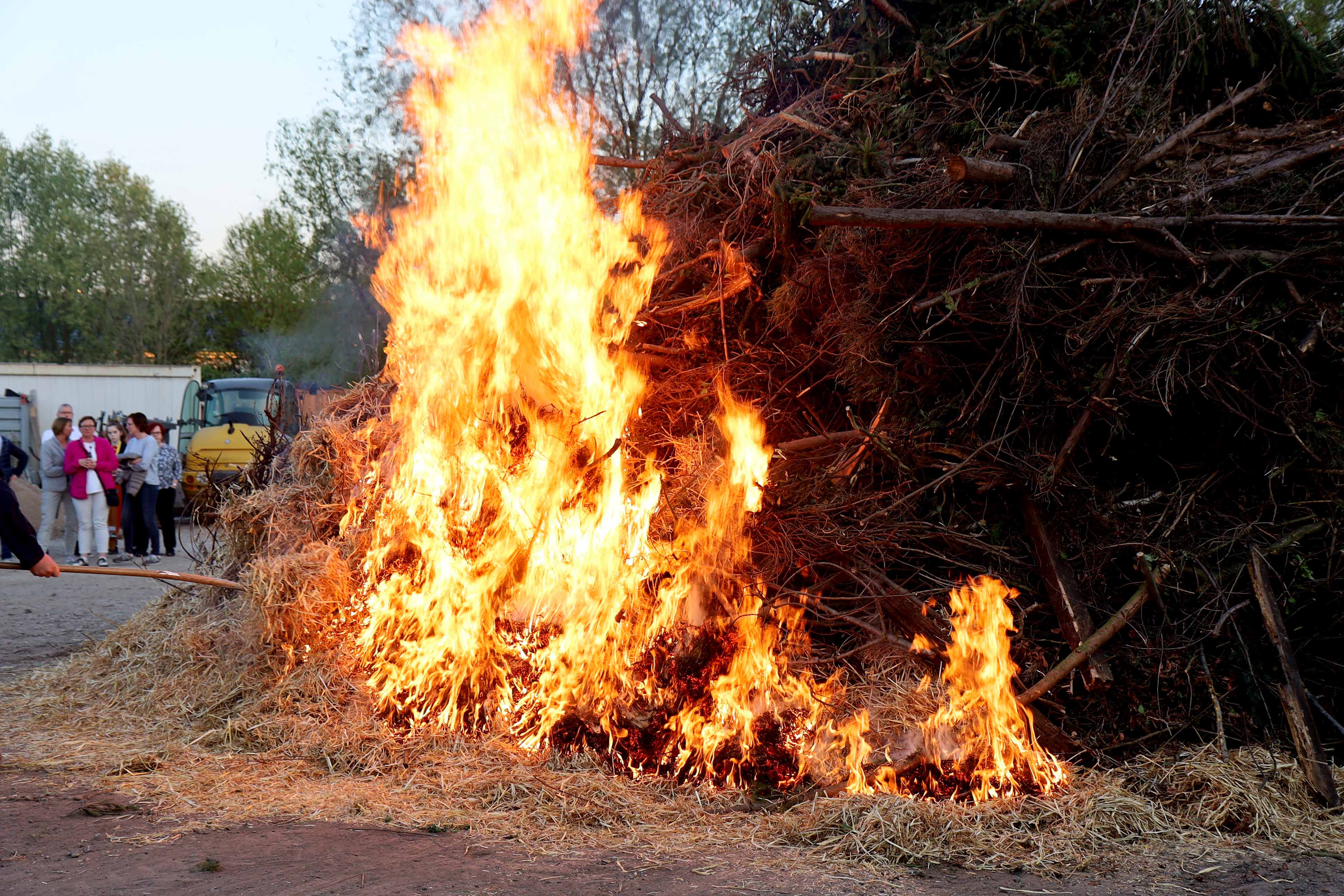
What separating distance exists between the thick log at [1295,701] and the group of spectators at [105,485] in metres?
10.6

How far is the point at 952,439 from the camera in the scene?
15.8 feet

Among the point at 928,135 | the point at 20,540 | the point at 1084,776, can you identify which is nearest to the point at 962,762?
the point at 1084,776

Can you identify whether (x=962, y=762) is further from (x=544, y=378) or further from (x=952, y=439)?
(x=544, y=378)

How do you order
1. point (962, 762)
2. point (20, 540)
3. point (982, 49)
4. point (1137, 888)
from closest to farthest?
point (1137, 888)
point (962, 762)
point (20, 540)
point (982, 49)

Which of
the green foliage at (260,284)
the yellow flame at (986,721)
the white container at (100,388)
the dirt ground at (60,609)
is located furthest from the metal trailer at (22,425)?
the yellow flame at (986,721)

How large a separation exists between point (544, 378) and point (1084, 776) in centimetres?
329

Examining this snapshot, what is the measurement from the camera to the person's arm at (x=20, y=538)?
497cm

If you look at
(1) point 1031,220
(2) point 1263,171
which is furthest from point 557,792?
(2) point 1263,171

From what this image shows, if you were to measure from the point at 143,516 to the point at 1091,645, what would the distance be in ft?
35.9

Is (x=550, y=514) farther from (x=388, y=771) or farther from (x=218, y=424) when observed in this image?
(x=218, y=424)

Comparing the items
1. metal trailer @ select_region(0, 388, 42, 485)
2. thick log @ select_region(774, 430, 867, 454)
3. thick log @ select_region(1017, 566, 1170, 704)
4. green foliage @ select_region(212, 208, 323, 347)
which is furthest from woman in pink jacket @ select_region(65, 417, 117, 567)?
green foliage @ select_region(212, 208, 323, 347)

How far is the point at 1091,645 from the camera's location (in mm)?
4371

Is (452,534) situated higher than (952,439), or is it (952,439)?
(952,439)

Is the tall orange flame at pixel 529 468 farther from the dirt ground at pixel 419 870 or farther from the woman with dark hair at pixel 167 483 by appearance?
the woman with dark hair at pixel 167 483
